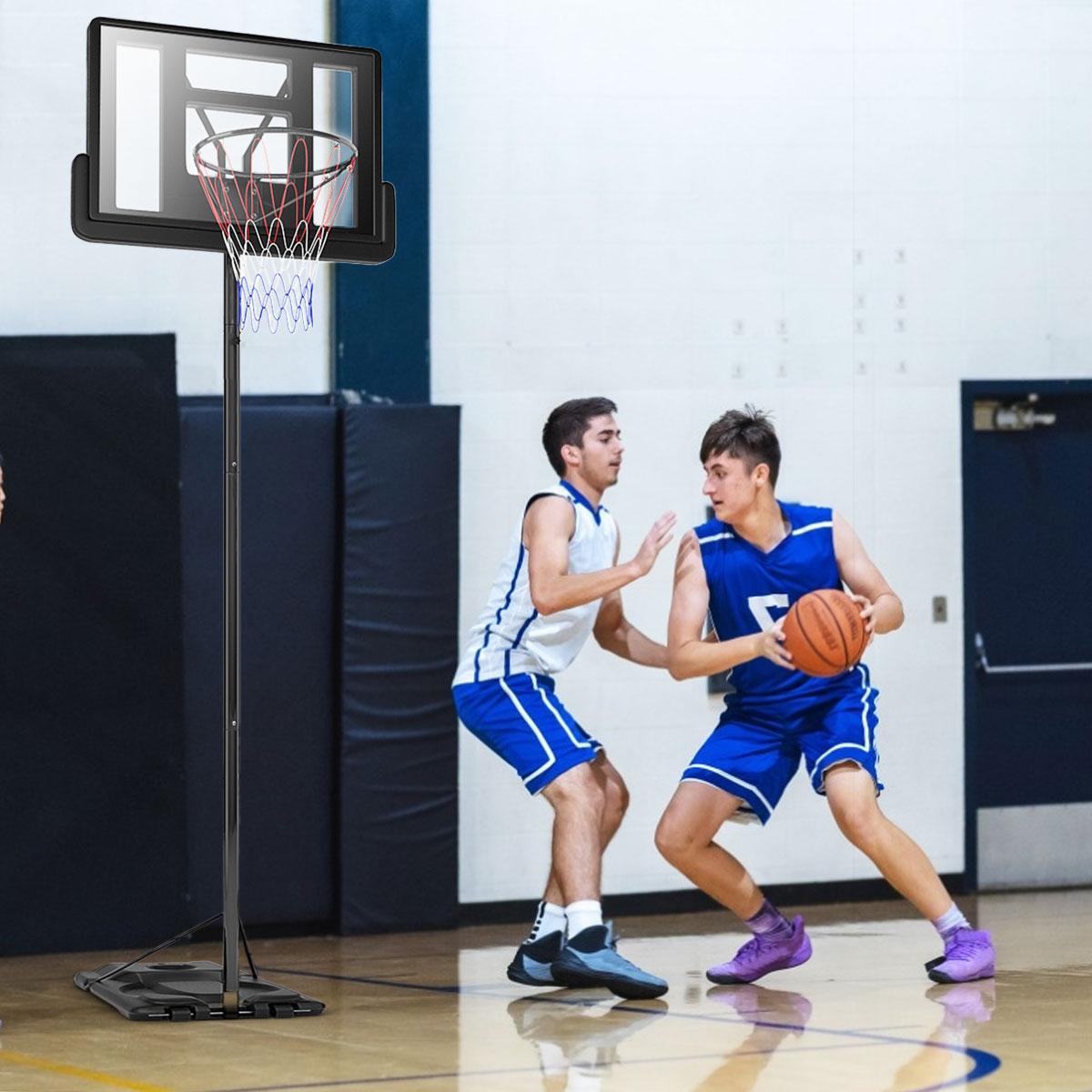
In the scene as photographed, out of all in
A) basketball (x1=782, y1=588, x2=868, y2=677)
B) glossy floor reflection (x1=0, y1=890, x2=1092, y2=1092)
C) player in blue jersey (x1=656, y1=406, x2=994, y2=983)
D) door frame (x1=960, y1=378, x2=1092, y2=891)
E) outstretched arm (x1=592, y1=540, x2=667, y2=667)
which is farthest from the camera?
door frame (x1=960, y1=378, x2=1092, y2=891)

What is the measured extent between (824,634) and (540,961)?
1.38m

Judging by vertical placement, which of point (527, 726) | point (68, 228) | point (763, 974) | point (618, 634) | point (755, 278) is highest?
point (68, 228)

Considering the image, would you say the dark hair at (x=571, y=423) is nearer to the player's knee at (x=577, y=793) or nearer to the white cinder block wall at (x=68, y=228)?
the player's knee at (x=577, y=793)

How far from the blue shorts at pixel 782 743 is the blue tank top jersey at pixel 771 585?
0.09 feet

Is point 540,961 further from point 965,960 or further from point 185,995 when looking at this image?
point 965,960

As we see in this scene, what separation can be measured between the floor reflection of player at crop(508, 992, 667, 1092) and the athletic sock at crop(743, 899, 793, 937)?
0.54 meters

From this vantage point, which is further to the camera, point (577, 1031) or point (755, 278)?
point (755, 278)

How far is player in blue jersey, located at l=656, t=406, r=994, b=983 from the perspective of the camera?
6.10m

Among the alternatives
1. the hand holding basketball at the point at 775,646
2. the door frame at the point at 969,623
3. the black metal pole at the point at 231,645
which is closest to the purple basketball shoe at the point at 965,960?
the hand holding basketball at the point at 775,646

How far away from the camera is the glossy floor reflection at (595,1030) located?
15.2ft

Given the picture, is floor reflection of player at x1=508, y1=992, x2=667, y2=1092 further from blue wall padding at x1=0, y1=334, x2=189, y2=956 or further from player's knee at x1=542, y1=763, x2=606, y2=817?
blue wall padding at x1=0, y1=334, x2=189, y2=956

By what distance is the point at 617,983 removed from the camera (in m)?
5.84

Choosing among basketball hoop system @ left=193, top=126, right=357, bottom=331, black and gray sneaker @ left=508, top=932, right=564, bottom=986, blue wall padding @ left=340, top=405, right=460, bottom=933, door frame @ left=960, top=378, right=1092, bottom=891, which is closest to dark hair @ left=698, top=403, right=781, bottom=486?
basketball hoop system @ left=193, top=126, right=357, bottom=331

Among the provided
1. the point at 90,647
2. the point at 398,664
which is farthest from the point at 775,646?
the point at 90,647
